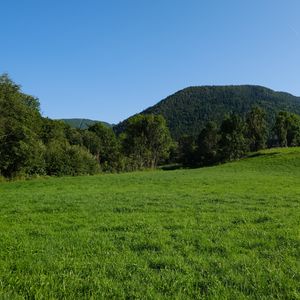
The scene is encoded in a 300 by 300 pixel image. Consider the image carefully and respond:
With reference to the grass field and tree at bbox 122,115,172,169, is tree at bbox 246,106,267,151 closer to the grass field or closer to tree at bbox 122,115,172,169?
tree at bbox 122,115,172,169

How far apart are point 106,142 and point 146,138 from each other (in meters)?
15.2

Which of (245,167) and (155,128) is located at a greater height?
(155,128)

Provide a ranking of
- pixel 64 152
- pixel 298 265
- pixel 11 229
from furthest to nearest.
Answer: pixel 64 152 < pixel 11 229 < pixel 298 265

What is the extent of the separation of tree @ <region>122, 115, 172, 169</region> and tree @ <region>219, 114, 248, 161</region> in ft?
51.3

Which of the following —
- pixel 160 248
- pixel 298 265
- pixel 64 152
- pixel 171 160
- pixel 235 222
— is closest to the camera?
pixel 298 265

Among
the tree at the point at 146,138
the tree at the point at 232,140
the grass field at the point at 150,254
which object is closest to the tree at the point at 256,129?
the tree at the point at 232,140

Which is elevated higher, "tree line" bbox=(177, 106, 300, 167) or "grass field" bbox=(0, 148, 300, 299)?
"tree line" bbox=(177, 106, 300, 167)

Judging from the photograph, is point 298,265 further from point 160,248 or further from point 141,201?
point 141,201

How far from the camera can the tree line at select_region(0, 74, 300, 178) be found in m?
45.7

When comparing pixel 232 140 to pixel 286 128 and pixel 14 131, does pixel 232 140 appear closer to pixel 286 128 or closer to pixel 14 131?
pixel 286 128

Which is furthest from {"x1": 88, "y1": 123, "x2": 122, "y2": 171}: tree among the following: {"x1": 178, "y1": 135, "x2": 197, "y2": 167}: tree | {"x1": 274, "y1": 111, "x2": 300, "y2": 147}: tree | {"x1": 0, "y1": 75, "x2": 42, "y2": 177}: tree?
{"x1": 0, "y1": 75, "x2": 42, "y2": 177}: tree

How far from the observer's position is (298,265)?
7574 millimetres

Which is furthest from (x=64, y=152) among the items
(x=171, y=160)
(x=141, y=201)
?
(x=171, y=160)

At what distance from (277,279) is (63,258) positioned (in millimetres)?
4411
